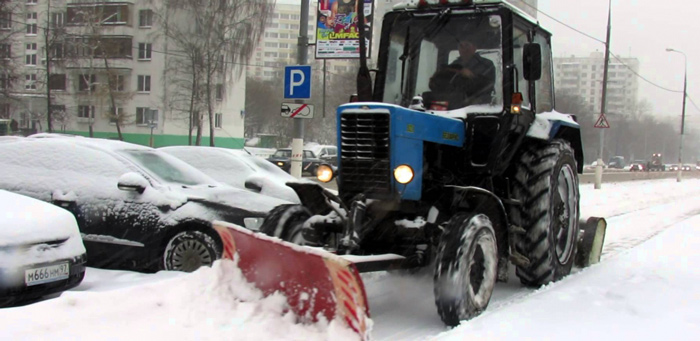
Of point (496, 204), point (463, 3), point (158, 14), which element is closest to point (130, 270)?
point (496, 204)

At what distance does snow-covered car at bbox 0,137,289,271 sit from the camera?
6574mm

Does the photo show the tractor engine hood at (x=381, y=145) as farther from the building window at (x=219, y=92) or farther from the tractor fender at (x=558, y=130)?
the building window at (x=219, y=92)

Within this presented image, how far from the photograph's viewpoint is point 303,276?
4305 millimetres

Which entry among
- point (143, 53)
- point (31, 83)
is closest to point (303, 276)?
point (143, 53)

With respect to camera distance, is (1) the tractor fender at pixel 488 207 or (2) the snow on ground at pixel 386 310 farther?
(1) the tractor fender at pixel 488 207

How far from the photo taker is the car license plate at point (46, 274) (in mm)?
5113

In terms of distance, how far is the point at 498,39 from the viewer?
5750mm

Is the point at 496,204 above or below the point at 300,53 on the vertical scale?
below

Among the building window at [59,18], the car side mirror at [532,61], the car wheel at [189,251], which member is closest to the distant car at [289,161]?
the car wheel at [189,251]

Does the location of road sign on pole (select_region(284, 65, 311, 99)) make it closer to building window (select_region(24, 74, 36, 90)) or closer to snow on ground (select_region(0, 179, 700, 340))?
snow on ground (select_region(0, 179, 700, 340))

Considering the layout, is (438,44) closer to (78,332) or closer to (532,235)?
(532,235)

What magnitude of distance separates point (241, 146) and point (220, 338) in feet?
147

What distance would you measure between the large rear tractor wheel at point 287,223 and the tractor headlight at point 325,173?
32 centimetres

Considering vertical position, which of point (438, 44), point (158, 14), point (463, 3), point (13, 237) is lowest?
point (13, 237)
